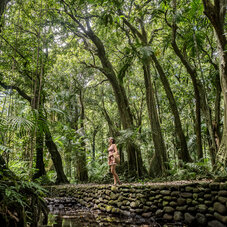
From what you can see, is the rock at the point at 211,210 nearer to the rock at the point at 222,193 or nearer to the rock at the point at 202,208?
the rock at the point at 202,208

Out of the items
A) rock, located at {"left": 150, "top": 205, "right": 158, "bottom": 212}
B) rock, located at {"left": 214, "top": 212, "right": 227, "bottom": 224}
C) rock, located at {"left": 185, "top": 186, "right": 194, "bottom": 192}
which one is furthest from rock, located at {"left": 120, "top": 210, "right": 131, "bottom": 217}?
rock, located at {"left": 214, "top": 212, "right": 227, "bottom": 224}

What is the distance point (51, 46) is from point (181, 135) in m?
8.45

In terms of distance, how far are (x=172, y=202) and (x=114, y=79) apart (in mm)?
7487

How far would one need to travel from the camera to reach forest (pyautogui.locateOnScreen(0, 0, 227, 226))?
17.3 feet

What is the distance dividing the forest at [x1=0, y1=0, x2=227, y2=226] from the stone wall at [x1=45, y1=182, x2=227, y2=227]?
99 cm

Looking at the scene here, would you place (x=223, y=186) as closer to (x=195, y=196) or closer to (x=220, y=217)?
(x=220, y=217)

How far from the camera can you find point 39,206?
312 centimetres

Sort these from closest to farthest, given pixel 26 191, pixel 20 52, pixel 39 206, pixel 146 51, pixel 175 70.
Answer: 1. pixel 26 191
2. pixel 39 206
3. pixel 146 51
4. pixel 20 52
5. pixel 175 70

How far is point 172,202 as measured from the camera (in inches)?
208

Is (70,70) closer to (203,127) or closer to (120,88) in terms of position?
(120,88)

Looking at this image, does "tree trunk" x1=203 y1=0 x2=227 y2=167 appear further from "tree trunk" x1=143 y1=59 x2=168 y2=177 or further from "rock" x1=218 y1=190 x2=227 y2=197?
"tree trunk" x1=143 y1=59 x2=168 y2=177

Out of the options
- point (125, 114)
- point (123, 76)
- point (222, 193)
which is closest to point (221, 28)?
point (123, 76)

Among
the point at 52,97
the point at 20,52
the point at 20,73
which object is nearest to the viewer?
the point at 20,52

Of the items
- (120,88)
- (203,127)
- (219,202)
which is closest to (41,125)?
(219,202)
